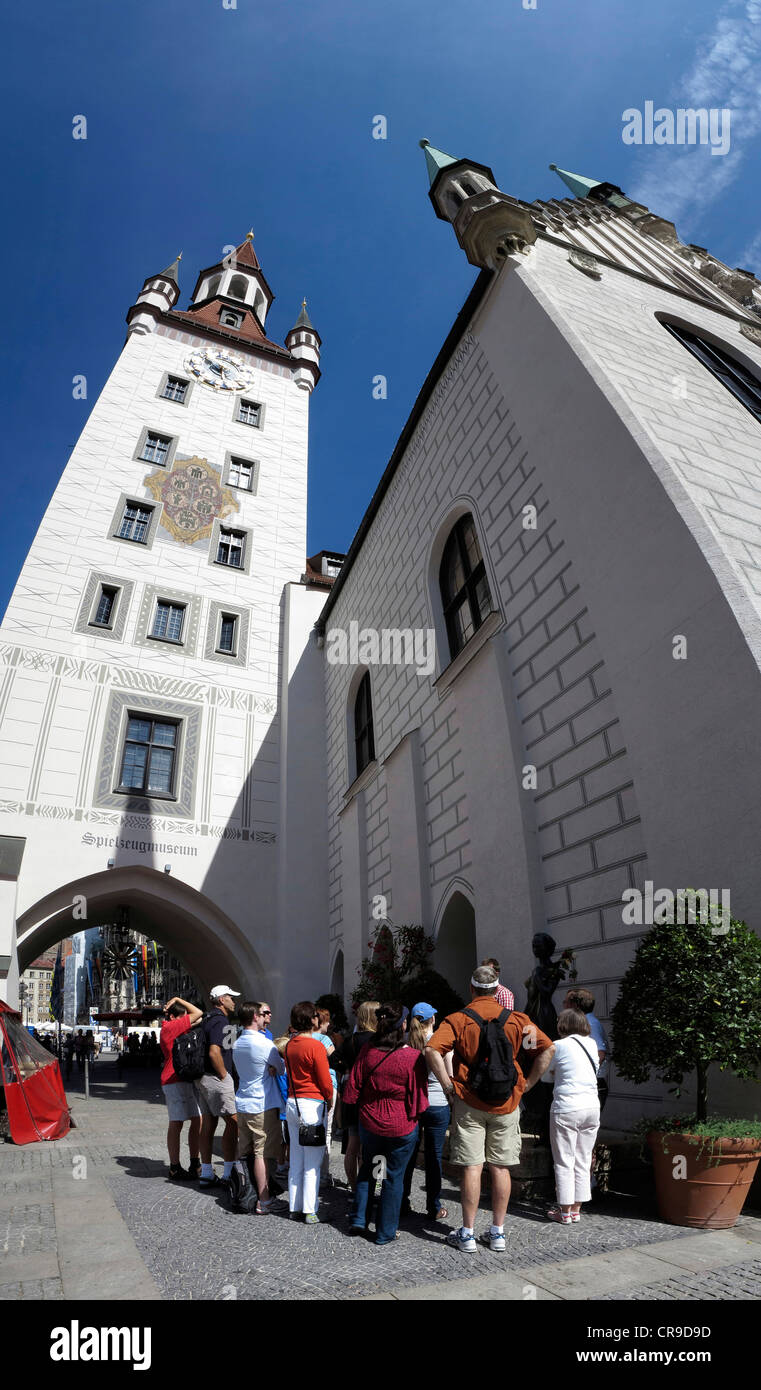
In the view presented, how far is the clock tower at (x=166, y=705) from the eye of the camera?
1446 cm

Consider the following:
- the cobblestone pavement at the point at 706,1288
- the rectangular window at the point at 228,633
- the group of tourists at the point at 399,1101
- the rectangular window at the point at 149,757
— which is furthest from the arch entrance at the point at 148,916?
the cobblestone pavement at the point at 706,1288

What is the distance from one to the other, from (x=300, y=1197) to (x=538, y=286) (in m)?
10.2

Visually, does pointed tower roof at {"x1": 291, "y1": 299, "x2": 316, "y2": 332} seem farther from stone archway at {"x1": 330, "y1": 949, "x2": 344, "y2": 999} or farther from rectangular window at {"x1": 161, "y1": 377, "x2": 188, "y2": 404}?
stone archway at {"x1": 330, "y1": 949, "x2": 344, "y2": 999}

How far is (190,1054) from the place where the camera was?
5.40 meters

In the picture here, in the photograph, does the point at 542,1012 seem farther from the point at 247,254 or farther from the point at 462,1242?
the point at 247,254

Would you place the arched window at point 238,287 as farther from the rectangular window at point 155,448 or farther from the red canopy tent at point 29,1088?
the red canopy tent at point 29,1088

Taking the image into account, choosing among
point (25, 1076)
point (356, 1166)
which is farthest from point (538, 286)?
point (25, 1076)

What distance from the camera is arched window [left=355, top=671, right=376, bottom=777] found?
14.2 metres

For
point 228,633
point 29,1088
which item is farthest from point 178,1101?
point 228,633

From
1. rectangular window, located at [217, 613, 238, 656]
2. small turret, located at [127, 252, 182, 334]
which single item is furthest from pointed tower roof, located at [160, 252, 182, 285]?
rectangular window, located at [217, 613, 238, 656]

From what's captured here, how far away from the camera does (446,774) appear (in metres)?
9.86

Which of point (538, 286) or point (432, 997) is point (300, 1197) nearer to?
point (432, 997)

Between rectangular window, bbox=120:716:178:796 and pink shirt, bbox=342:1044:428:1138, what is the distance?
12343mm

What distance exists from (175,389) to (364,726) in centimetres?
1446
